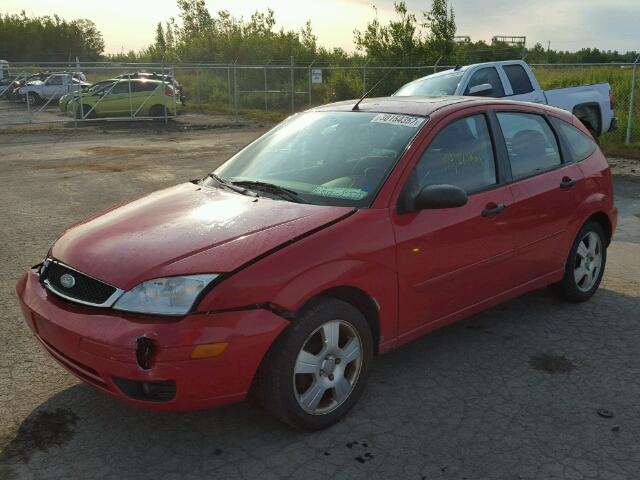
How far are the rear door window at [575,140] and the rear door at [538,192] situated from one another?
11cm

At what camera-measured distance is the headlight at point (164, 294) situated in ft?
9.59

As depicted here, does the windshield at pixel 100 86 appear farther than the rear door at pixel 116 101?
No

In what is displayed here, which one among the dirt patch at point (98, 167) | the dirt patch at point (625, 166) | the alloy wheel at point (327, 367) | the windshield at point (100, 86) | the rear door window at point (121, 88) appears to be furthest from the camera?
the rear door window at point (121, 88)

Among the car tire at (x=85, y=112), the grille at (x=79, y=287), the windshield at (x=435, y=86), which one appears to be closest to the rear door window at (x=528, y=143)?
the grille at (x=79, y=287)

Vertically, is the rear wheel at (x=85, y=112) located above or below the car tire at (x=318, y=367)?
above

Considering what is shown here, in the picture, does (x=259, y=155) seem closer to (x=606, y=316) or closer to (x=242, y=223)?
(x=242, y=223)

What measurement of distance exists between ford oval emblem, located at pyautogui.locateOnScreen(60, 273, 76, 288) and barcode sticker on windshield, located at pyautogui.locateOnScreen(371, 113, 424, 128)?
2.03 meters

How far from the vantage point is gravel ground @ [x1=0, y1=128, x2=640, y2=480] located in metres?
3.00

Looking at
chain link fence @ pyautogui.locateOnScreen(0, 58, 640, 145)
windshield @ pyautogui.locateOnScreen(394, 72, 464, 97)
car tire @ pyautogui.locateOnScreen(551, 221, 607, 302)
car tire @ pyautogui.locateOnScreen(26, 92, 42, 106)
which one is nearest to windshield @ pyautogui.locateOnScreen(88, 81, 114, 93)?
chain link fence @ pyautogui.locateOnScreen(0, 58, 640, 145)

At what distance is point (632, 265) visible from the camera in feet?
20.6

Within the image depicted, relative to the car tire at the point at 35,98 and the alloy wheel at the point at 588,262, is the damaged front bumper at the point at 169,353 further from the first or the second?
the car tire at the point at 35,98

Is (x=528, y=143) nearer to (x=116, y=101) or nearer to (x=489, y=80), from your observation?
(x=489, y=80)

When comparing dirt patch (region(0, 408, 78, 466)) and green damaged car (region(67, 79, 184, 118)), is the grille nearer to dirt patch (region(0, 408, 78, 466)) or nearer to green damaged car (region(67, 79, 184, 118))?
dirt patch (region(0, 408, 78, 466))

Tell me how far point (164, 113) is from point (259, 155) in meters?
20.2
